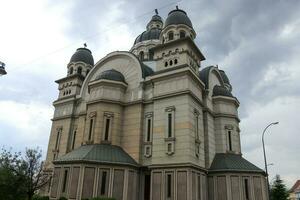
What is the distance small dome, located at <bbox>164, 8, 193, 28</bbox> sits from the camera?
3059 cm

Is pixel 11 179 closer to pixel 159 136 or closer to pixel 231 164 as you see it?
pixel 159 136

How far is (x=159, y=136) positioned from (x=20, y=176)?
42.4 ft

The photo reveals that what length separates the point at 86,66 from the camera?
3975cm

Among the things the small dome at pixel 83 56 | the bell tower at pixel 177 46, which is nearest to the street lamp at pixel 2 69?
the bell tower at pixel 177 46

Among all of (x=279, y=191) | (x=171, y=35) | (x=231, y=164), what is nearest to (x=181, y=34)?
(x=171, y=35)

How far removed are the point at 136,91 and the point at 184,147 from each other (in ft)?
31.0

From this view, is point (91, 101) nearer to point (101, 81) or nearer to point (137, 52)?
point (101, 81)

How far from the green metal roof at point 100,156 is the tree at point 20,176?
96.5 inches

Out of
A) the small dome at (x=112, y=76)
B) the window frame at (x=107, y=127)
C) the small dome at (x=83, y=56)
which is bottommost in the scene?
the window frame at (x=107, y=127)

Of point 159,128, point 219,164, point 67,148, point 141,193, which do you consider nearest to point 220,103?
point 219,164

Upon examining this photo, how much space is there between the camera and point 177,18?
30891 mm

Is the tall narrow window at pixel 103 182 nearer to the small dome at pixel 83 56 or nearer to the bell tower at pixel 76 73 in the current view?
the bell tower at pixel 76 73

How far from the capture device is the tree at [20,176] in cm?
1912

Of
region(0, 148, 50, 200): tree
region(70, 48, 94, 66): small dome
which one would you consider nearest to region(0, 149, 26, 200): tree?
region(0, 148, 50, 200): tree
